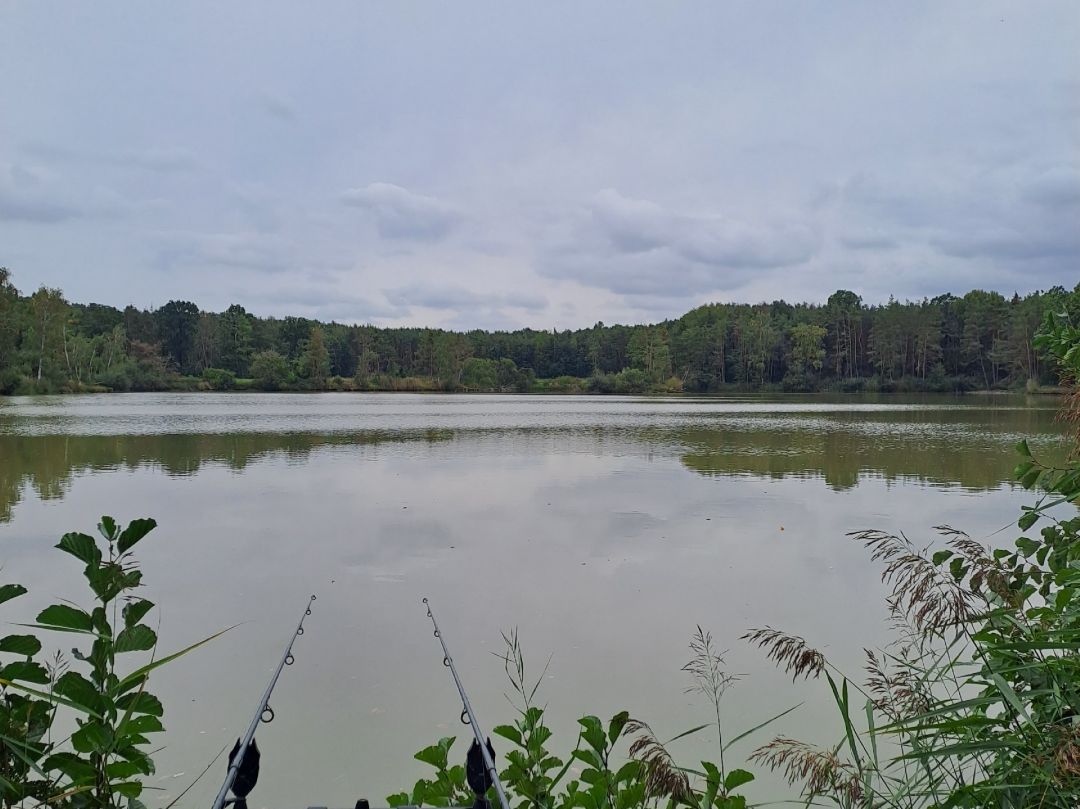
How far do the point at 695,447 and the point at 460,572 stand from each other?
1207 cm

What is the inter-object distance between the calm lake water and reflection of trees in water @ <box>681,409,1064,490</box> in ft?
0.52

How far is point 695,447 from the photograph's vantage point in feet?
58.0

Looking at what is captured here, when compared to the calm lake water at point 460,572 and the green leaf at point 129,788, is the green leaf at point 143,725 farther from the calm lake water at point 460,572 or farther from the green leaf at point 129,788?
the calm lake water at point 460,572

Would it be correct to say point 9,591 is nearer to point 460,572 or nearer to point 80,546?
point 80,546

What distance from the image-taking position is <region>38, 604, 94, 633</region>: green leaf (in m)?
1.29

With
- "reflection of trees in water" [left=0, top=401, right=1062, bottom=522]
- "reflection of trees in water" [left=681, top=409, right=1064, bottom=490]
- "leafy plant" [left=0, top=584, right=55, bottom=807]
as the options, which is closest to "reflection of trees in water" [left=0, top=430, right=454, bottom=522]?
"reflection of trees in water" [left=0, top=401, right=1062, bottom=522]

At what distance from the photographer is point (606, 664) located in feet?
14.4

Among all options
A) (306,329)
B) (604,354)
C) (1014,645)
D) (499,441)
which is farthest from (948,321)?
(1014,645)

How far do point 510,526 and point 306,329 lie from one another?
90.4m

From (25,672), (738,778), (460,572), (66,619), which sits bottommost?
(460,572)

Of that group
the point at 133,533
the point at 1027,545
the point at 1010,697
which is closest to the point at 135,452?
the point at 133,533

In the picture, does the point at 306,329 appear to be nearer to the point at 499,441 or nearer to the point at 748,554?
the point at 499,441

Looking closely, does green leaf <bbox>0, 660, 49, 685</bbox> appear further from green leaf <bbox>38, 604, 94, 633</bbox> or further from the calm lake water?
the calm lake water

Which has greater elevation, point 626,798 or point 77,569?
point 626,798
